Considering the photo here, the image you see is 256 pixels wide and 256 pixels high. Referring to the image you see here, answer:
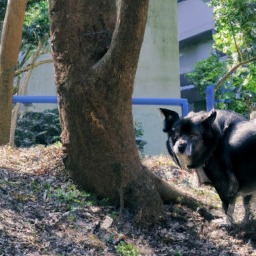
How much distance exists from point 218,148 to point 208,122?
0.41m

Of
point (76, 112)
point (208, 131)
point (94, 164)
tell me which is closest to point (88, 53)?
point (76, 112)

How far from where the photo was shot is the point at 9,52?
7.70 meters

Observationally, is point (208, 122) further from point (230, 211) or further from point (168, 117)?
point (230, 211)

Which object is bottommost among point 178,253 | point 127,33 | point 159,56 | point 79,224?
point 178,253

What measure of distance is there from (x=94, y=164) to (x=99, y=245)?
111cm

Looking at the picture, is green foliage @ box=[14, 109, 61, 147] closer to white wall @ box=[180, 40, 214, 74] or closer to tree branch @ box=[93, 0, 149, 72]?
tree branch @ box=[93, 0, 149, 72]

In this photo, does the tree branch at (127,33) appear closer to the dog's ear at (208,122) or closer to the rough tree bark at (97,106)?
the rough tree bark at (97,106)

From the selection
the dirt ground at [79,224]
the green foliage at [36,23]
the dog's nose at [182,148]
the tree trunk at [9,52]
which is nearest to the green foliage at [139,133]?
the tree trunk at [9,52]

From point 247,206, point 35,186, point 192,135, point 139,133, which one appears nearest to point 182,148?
point 192,135

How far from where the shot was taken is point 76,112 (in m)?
4.86

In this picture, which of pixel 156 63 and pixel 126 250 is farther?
pixel 156 63

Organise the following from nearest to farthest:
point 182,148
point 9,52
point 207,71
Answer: point 182,148 < point 9,52 < point 207,71

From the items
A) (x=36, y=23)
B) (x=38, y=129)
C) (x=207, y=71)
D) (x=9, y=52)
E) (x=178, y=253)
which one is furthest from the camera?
(x=207, y=71)

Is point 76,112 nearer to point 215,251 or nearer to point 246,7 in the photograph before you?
point 215,251
